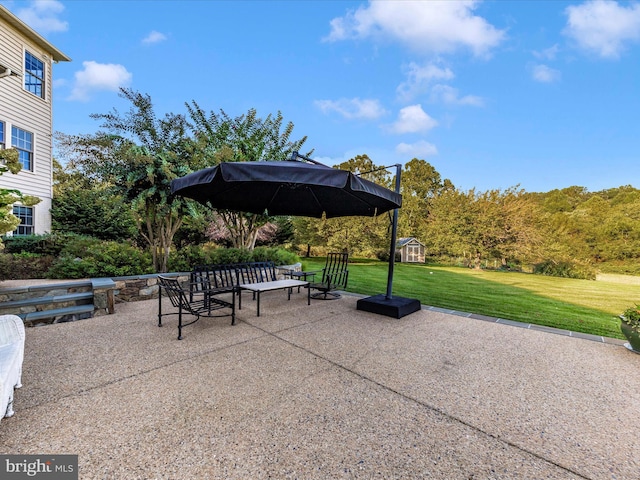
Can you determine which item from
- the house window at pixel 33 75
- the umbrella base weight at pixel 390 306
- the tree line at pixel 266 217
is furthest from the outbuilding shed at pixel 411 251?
the house window at pixel 33 75

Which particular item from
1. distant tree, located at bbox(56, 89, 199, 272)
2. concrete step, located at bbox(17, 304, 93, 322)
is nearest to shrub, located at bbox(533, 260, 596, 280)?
distant tree, located at bbox(56, 89, 199, 272)

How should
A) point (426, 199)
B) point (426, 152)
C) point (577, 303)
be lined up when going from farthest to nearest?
point (426, 199)
point (426, 152)
point (577, 303)

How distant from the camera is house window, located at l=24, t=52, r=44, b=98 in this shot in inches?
365

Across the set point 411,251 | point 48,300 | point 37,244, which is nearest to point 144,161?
point 48,300

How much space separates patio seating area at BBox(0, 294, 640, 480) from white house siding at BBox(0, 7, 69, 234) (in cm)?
864

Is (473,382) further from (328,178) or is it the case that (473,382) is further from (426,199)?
(426,199)

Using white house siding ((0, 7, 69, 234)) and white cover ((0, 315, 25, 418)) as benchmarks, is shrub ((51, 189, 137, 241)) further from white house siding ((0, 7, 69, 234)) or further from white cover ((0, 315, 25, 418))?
white cover ((0, 315, 25, 418))

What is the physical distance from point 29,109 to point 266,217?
9244 millimetres

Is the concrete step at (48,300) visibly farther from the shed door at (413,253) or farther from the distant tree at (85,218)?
the shed door at (413,253)

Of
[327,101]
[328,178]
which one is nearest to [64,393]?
[328,178]

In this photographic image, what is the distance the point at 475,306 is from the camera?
18.9 feet

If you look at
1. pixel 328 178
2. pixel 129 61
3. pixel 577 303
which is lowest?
pixel 577 303

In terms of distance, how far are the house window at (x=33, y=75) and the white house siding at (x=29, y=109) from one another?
134mm

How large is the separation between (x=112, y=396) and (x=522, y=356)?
14.0 feet
